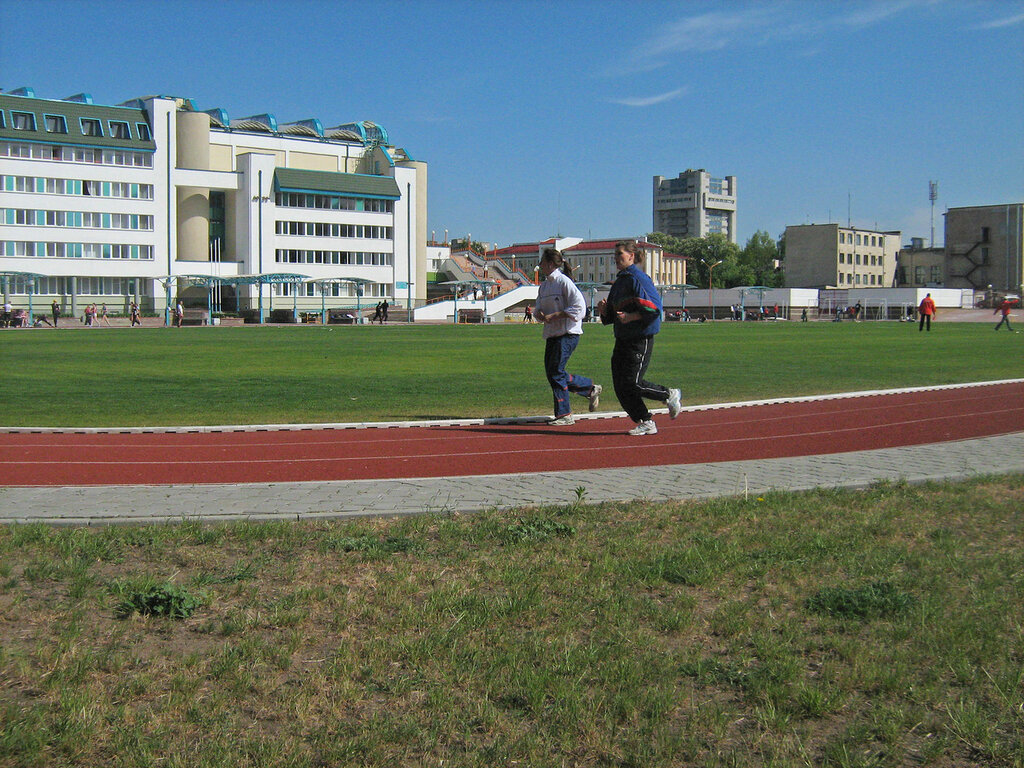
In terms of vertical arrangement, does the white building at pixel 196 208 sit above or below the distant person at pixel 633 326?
above

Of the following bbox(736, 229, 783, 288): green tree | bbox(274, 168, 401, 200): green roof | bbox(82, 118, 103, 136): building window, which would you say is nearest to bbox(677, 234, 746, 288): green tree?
bbox(736, 229, 783, 288): green tree

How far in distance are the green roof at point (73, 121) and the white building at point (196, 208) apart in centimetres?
9

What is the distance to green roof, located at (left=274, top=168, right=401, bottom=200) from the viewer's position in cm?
8862

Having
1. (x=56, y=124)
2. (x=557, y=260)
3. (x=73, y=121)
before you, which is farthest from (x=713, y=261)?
(x=557, y=260)

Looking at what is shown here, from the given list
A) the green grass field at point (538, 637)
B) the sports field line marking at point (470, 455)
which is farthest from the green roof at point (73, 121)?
the green grass field at point (538, 637)

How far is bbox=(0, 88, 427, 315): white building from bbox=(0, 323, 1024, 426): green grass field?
46.8m

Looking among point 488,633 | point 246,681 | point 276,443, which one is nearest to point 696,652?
point 488,633

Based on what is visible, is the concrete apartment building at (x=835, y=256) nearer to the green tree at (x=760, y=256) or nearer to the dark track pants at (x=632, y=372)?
the green tree at (x=760, y=256)

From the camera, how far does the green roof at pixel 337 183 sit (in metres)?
88.6

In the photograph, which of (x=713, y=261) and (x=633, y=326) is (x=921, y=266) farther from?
(x=633, y=326)

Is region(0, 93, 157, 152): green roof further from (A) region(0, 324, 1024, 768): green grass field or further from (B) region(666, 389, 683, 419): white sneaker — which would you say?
(A) region(0, 324, 1024, 768): green grass field

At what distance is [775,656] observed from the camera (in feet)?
13.7

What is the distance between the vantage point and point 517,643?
4281 mm

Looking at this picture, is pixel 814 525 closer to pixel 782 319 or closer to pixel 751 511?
pixel 751 511
